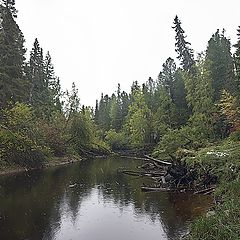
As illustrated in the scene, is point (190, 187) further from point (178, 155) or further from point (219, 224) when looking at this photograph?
point (219, 224)

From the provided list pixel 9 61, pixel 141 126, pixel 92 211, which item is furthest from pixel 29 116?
pixel 141 126

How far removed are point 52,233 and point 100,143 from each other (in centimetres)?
4757

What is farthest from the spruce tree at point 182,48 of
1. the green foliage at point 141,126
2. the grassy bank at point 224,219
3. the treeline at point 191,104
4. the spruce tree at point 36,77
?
the grassy bank at point 224,219

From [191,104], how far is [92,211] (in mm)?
37143

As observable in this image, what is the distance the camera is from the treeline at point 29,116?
36531mm

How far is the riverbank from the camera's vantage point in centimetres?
3388

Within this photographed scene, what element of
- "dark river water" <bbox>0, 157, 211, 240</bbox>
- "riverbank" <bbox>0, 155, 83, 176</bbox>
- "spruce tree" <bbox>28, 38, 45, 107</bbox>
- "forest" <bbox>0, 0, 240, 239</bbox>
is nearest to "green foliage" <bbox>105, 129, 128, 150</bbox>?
"forest" <bbox>0, 0, 240, 239</bbox>

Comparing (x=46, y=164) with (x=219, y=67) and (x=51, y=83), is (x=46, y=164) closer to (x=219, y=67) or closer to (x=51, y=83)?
(x=219, y=67)

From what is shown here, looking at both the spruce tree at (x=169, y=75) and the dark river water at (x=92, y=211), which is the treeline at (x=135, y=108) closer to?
the spruce tree at (x=169, y=75)

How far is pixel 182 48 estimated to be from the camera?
56.8m

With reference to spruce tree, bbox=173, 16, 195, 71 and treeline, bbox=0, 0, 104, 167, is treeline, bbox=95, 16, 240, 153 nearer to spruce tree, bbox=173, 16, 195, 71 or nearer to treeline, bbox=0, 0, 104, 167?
spruce tree, bbox=173, 16, 195, 71

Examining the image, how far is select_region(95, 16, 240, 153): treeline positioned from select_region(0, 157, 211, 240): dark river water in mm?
15893

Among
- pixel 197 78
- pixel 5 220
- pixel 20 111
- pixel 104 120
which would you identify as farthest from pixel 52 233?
pixel 104 120

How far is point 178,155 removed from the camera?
28.4m
